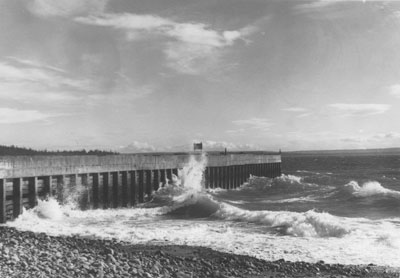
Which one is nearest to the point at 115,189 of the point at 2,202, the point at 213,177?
the point at 2,202

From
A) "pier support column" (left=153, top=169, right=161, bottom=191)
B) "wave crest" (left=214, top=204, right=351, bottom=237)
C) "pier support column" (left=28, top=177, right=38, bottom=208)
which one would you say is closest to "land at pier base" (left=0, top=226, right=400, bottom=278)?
"wave crest" (left=214, top=204, right=351, bottom=237)

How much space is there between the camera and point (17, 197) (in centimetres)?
1972

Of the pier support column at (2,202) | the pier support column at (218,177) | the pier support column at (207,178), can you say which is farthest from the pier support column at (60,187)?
the pier support column at (218,177)

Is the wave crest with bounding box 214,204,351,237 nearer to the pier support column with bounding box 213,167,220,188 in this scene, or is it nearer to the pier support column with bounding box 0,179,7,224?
the pier support column with bounding box 0,179,7,224

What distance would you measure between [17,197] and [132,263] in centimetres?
1050

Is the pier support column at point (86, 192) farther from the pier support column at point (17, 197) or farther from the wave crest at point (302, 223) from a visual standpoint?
the wave crest at point (302, 223)

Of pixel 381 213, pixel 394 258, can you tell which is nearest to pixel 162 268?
pixel 394 258

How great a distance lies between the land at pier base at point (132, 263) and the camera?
10.0m

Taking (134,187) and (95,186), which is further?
(134,187)

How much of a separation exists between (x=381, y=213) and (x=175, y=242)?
15684mm

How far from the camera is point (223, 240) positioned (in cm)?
1636

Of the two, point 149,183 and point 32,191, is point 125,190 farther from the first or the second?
point 32,191

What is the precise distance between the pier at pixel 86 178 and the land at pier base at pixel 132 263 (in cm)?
547

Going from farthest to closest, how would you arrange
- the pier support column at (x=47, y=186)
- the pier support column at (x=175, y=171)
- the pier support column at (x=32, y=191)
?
the pier support column at (x=175, y=171), the pier support column at (x=47, y=186), the pier support column at (x=32, y=191)
